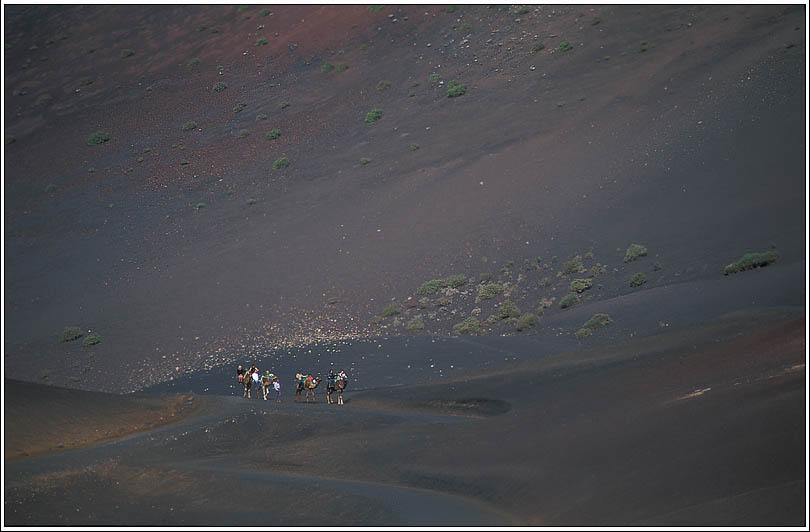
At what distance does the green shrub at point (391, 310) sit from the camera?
38781 mm

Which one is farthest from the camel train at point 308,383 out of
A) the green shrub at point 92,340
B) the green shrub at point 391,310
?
the green shrub at point 92,340

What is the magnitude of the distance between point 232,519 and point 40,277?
124 feet

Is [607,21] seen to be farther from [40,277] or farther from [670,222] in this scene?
[40,277]

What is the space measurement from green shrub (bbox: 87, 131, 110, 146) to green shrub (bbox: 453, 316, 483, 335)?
3410 centimetres

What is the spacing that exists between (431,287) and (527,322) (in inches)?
245

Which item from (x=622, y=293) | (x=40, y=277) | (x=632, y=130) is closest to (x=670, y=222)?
(x=622, y=293)

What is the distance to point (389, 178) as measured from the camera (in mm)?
49938

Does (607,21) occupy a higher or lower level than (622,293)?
higher

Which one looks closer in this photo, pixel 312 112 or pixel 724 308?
pixel 724 308

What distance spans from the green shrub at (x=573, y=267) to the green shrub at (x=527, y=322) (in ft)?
12.5

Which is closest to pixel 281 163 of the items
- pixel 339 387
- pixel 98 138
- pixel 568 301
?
pixel 98 138

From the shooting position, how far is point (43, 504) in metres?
15.8

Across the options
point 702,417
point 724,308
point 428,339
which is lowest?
point 428,339

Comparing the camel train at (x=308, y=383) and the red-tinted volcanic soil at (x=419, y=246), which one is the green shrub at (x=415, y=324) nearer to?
the red-tinted volcanic soil at (x=419, y=246)
